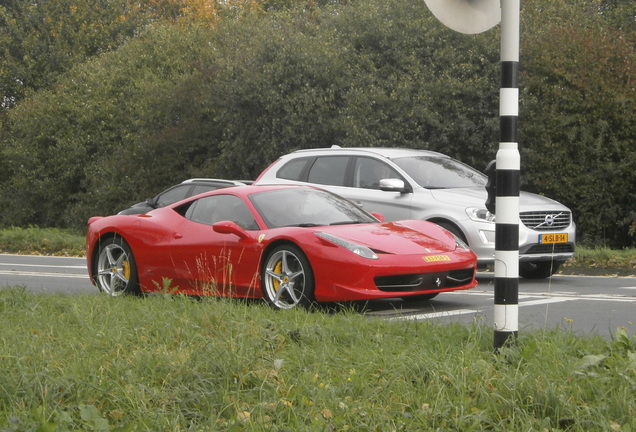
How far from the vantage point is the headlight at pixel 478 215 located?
44.9 ft

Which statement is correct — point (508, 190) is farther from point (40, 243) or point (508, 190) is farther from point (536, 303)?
point (40, 243)

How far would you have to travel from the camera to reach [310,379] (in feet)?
19.8

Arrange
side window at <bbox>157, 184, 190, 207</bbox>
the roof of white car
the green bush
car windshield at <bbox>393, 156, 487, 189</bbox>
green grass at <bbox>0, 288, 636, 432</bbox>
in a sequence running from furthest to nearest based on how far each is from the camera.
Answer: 1. the green bush
2. side window at <bbox>157, 184, 190, 207</bbox>
3. the roof of white car
4. car windshield at <bbox>393, 156, 487, 189</bbox>
5. green grass at <bbox>0, 288, 636, 432</bbox>

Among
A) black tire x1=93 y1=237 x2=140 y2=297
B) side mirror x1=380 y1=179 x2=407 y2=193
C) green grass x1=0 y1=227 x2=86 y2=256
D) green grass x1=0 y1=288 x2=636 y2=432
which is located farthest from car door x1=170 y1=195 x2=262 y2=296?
green grass x1=0 y1=227 x2=86 y2=256

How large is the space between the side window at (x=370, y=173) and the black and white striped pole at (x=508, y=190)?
27.3 feet

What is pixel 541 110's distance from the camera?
75.6ft

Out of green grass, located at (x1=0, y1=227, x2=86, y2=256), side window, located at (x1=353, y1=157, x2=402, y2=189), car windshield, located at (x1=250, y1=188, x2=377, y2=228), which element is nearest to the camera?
car windshield, located at (x1=250, y1=188, x2=377, y2=228)

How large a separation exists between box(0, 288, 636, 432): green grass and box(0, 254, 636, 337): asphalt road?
107 centimetres

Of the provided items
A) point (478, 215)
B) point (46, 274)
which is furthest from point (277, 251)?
point (46, 274)

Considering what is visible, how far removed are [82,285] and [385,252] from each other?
5642mm

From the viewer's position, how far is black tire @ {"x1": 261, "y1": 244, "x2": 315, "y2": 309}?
1001 cm

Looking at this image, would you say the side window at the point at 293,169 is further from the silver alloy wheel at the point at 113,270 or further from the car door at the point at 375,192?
the silver alloy wheel at the point at 113,270

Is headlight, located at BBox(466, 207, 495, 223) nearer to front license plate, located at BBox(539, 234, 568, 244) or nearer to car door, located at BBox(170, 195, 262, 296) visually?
front license plate, located at BBox(539, 234, 568, 244)

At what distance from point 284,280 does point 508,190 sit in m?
4.06
